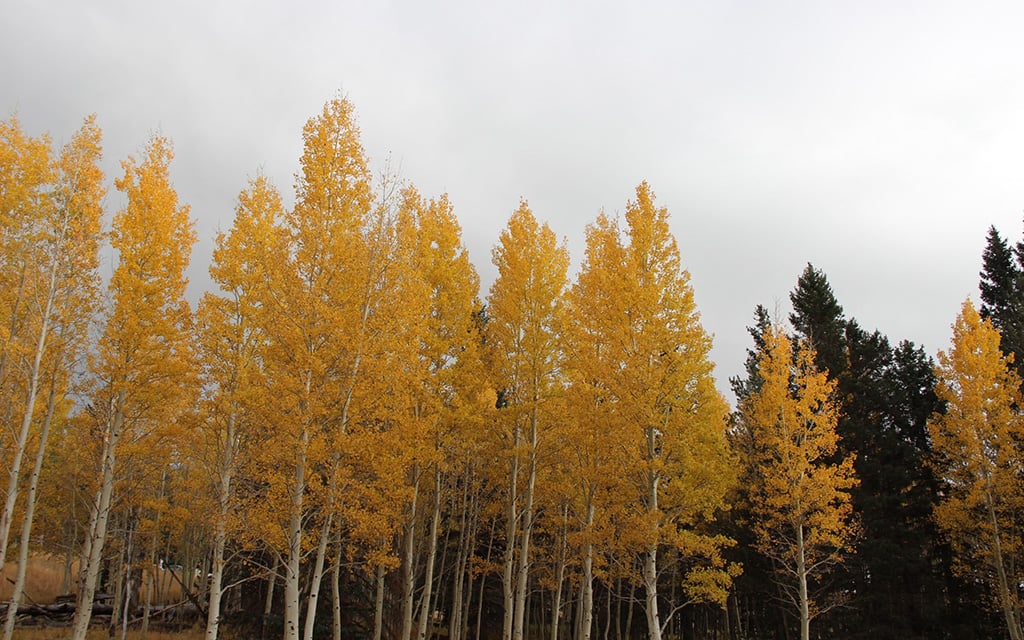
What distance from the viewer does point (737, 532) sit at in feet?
81.1

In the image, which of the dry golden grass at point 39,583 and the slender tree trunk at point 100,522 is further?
the dry golden grass at point 39,583

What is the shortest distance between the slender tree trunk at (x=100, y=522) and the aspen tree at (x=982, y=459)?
23.9 m

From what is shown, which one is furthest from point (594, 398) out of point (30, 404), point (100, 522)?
point (30, 404)

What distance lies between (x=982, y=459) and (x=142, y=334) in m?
24.6

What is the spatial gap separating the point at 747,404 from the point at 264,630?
19157mm

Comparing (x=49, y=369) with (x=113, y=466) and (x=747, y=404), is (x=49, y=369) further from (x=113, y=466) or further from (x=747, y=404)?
(x=747, y=404)

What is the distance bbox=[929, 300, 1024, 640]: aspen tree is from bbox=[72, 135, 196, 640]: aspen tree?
912 inches

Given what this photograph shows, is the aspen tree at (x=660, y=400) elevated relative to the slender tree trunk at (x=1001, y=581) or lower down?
elevated

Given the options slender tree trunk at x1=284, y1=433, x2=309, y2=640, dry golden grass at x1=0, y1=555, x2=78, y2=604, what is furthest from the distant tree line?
dry golden grass at x1=0, y1=555, x2=78, y2=604

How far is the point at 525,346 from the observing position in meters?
15.9

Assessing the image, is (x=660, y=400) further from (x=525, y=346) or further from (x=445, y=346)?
(x=445, y=346)

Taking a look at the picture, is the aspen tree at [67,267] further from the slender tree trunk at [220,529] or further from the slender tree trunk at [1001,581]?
the slender tree trunk at [1001,581]

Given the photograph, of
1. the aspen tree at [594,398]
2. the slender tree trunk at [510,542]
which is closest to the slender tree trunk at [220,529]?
the slender tree trunk at [510,542]

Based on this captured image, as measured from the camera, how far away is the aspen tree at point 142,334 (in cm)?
1302
